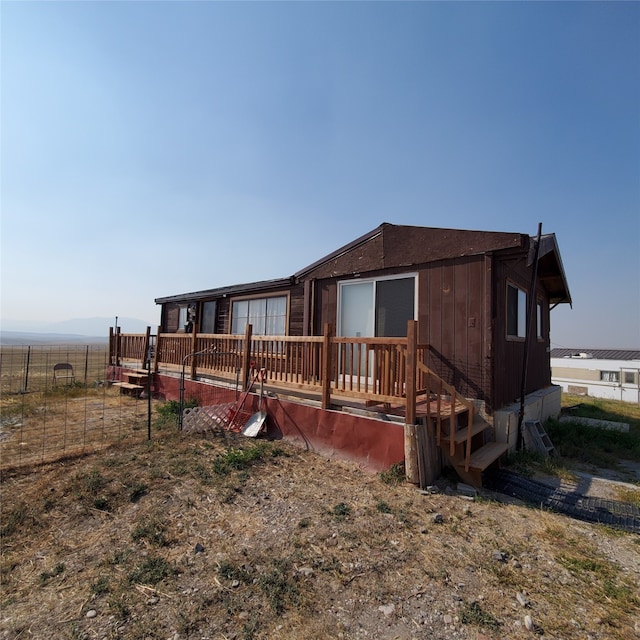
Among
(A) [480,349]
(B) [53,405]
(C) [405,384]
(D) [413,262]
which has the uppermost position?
(D) [413,262]

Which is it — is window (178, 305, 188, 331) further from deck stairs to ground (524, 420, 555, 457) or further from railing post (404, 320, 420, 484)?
deck stairs to ground (524, 420, 555, 457)

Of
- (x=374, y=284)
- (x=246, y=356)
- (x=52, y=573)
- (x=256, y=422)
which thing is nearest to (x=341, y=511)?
(x=52, y=573)

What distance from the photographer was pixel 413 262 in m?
6.18

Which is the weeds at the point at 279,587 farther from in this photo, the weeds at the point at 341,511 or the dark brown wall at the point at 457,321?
the dark brown wall at the point at 457,321

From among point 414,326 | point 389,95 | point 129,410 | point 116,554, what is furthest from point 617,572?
point 389,95

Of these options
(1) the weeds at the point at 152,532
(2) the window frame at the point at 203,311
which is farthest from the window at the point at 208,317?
(1) the weeds at the point at 152,532

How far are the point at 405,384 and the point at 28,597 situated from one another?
383cm

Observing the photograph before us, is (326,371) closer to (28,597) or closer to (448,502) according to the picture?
(448,502)

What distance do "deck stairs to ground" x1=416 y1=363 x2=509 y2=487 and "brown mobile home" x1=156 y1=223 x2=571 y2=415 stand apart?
1.39ft

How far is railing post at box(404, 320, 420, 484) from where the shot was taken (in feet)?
13.3

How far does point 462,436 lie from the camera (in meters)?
4.47

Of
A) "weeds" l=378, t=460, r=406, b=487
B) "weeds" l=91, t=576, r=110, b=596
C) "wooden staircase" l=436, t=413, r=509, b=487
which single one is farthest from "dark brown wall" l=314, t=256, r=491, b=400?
"weeds" l=91, t=576, r=110, b=596

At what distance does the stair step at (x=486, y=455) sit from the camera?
4.19 meters

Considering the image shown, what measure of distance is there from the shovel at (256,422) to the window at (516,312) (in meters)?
4.42
